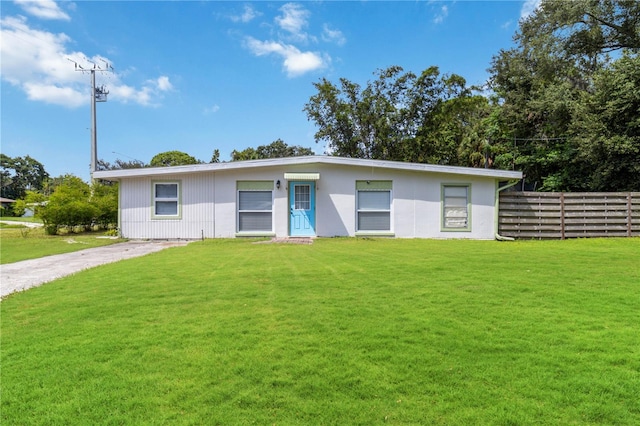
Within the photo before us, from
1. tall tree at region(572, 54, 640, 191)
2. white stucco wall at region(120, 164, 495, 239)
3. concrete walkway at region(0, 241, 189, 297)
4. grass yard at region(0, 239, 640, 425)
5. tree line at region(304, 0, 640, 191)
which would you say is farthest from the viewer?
tree line at region(304, 0, 640, 191)

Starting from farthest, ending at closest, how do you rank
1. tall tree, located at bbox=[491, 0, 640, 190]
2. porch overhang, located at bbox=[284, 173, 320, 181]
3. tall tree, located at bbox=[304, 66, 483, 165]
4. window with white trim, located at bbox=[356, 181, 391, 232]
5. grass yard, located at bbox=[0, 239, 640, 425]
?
tall tree, located at bbox=[304, 66, 483, 165]
tall tree, located at bbox=[491, 0, 640, 190]
window with white trim, located at bbox=[356, 181, 391, 232]
porch overhang, located at bbox=[284, 173, 320, 181]
grass yard, located at bbox=[0, 239, 640, 425]

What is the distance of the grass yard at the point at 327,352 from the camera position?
7.13ft

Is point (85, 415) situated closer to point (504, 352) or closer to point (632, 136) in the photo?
point (504, 352)

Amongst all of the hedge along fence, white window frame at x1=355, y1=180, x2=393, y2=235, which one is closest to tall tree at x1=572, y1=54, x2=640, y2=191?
the hedge along fence

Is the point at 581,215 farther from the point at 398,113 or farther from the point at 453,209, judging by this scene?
the point at 398,113

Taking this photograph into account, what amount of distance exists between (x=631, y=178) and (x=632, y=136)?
180cm

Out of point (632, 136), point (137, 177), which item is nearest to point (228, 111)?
point (137, 177)

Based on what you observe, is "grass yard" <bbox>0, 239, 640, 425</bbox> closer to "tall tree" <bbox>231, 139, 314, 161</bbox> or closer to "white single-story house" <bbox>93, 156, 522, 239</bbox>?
"white single-story house" <bbox>93, 156, 522, 239</bbox>

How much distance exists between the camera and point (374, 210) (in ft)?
43.1

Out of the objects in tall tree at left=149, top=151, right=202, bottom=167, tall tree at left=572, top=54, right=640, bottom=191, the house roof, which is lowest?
the house roof

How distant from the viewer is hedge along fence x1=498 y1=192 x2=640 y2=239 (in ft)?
41.5

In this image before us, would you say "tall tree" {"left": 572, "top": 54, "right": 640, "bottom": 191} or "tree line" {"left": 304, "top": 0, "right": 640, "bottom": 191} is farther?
"tree line" {"left": 304, "top": 0, "right": 640, "bottom": 191}

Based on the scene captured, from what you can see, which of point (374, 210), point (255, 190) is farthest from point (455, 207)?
point (255, 190)

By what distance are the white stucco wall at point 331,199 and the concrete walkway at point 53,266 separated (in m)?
2.84
